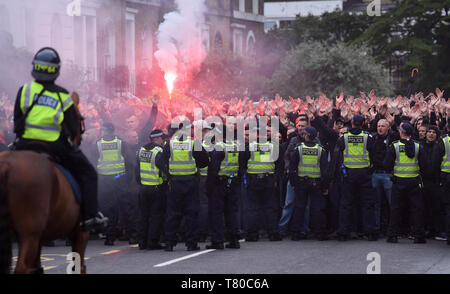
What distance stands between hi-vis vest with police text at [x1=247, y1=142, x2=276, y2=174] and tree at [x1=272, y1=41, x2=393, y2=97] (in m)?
25.5

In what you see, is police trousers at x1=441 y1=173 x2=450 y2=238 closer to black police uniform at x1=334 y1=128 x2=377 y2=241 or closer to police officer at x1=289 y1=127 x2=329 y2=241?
black police uniform at x1=334 y1=128 x2=377 y2=241

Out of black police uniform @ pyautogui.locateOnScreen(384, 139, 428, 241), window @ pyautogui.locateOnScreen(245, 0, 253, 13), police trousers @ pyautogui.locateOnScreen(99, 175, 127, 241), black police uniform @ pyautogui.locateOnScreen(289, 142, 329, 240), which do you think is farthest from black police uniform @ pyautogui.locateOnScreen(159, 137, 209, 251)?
window @ pyautogui.locateOnScreen(245, 0, 253, 13)

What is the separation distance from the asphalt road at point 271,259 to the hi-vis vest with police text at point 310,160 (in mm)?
1143

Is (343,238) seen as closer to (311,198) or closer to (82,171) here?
(311,198)

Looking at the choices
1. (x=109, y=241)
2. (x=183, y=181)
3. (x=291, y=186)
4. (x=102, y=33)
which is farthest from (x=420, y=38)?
(x=183, y=181)

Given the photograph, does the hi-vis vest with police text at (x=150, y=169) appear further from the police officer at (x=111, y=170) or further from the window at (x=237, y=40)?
the window at (x=237, y=40)

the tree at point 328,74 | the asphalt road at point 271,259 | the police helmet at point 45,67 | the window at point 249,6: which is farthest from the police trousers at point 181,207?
the window at point 249,6

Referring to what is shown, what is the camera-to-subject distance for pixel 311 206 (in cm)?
1429

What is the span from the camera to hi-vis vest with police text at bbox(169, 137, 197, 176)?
12.8 meters

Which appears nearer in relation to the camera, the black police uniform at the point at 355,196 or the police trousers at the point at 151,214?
the police trousers at the point at 151,214

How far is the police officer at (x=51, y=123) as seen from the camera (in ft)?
25.2

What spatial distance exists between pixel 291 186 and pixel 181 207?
246 cm
